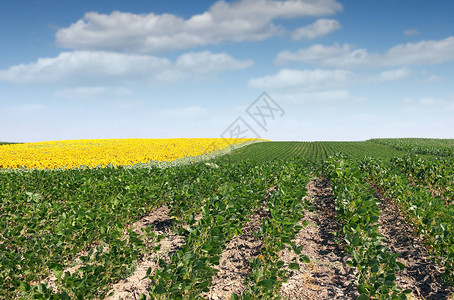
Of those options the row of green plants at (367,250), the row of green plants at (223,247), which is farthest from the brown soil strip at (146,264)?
the row of green plants at (367,250)

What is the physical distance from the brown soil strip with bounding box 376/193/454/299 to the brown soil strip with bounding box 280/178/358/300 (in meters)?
1.19

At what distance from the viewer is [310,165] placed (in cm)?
2059

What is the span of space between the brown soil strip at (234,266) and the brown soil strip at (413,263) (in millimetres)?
A: 3258

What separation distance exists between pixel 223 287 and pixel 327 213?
6157 millimetres

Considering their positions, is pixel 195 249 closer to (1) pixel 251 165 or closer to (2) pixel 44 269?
(2) pixel 44 269

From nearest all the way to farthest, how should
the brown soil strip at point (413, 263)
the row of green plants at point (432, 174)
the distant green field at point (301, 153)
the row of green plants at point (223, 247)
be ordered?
the row of green plants at point (223, 247) → the brown soil strip at point (413, 263) → the row of green plants at point (432, 174) → the distant green field at point (301, 153)

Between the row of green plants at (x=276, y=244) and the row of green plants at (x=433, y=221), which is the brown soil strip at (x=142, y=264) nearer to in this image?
the row of green plants at (x=276, y=244)

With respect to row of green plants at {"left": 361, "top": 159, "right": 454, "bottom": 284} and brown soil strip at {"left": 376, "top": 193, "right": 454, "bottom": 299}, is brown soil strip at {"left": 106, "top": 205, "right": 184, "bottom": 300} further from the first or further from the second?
row of green plants at {"left": 361, "top": 159, "right": 454, "bottom": 284}

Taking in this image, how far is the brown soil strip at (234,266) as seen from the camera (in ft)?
18.4

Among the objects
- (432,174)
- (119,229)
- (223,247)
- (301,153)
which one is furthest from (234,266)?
(301,153)

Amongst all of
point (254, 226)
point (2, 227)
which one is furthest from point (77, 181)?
point (254, 226)

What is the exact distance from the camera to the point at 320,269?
21.4 ft

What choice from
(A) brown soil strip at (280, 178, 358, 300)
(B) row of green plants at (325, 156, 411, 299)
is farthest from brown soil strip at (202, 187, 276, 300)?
(B) row of green plants at (325, 156, 411, 299)

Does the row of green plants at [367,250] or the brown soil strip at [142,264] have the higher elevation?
the row of green plants at [367,250]
